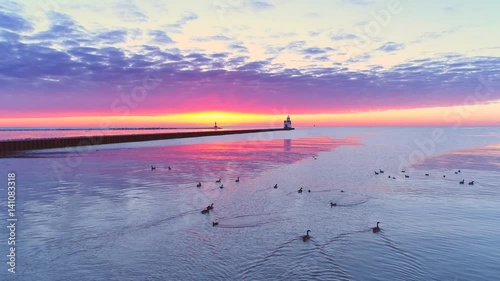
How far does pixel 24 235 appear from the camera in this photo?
15.1m

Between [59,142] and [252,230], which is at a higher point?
[59,142]

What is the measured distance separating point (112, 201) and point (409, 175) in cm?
2865

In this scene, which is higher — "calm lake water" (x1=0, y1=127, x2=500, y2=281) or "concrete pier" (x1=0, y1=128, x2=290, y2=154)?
"concrete pier" (x1=0, y1=128, x2=290, y2=154)

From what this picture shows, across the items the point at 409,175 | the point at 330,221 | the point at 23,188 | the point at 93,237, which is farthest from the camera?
the point at 409,175

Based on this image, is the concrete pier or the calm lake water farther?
the concrete pier

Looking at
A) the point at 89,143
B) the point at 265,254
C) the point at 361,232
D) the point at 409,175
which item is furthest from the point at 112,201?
the point at 89,143

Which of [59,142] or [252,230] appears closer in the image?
[252,230]

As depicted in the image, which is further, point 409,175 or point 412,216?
point 409,175

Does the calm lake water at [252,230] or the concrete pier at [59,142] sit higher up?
the concrete pier at [59,142]

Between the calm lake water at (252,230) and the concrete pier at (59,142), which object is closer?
the calm lake water at (252,230)

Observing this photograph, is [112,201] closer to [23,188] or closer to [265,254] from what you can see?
[23,188]

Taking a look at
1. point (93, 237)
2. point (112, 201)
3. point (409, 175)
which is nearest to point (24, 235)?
point (93, 237)

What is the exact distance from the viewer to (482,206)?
2198cm

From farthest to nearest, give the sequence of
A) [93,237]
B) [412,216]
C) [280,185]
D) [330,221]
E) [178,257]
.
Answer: [280,185] < [412,216] < [330,221] < [93,237] < [178,257]
